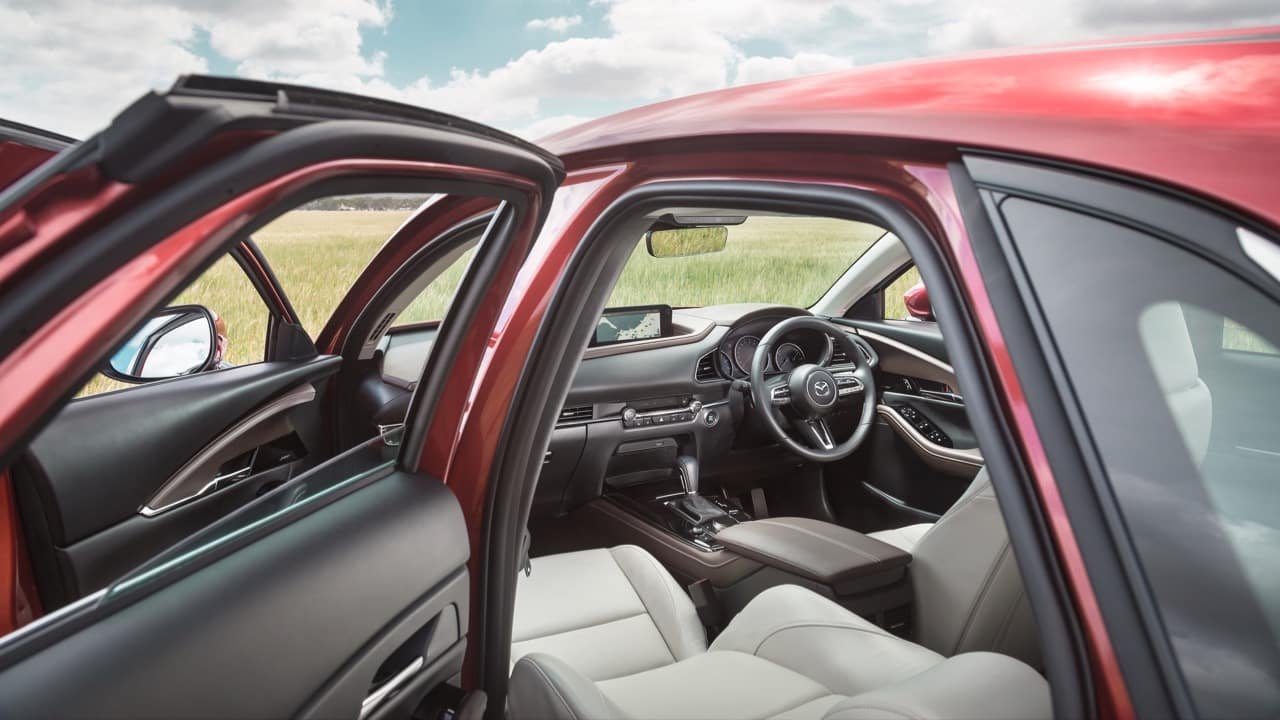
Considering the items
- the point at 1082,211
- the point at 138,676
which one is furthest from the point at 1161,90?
the point at 138,676

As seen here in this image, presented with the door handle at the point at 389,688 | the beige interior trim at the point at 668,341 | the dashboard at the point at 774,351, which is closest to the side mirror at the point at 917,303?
the dashboard at the point at 774,351

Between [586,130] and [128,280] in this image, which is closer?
[128,280]

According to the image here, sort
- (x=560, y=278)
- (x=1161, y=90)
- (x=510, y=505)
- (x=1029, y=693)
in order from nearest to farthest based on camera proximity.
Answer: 1. (x=1161, y=90)
2. (x=1029, y=693)
3. (x=560, y=278)
4. (x=510, y=505)

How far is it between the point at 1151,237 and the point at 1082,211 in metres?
0.07

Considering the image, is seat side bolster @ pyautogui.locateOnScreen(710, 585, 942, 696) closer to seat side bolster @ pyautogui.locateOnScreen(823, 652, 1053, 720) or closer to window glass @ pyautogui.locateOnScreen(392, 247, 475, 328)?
seat side bolster @ pyautogui.locateOnScreen(823, 652, 1053, 720)

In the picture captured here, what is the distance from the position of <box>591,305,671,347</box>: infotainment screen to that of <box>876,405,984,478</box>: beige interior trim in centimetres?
121

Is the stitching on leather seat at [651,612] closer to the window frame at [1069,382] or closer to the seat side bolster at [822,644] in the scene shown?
the seat side bolster at [822,644]

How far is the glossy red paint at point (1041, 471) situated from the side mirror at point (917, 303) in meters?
3.57

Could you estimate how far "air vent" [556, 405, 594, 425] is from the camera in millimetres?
3865

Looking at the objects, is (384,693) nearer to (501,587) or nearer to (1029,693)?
(501,587)

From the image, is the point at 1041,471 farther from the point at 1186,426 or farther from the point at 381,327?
the point at 381,327

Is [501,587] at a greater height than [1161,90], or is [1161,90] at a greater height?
[1161,90]

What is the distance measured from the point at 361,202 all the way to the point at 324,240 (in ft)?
3.89

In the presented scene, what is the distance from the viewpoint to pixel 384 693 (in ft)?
4.41
